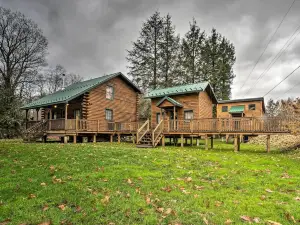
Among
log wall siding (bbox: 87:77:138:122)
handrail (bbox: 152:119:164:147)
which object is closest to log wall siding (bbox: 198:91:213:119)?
handrail (bbox: 152:119:164:147)

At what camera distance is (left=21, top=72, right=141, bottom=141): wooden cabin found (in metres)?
18.4

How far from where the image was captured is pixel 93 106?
20484 millimetres

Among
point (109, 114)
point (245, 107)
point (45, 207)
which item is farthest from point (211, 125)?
point (245, 107)

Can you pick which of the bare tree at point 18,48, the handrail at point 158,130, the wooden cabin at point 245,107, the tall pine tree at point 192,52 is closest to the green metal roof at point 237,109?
the wooden cabin at point 245,107

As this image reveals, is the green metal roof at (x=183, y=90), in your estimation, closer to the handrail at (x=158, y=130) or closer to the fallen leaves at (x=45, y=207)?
the handrail at (x=158, y=130)

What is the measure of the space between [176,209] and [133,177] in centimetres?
213

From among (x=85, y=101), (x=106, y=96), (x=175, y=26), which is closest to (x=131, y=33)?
(x=175, y=26)

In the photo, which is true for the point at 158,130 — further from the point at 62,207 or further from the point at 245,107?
the point at 245,107

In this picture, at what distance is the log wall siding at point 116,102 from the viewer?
20534 mm

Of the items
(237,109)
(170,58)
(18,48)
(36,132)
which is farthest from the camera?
(170,58)

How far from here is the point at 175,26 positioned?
32.2m

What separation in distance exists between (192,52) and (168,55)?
14.3 ft

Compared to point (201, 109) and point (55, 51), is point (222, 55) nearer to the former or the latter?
point (201, 109)

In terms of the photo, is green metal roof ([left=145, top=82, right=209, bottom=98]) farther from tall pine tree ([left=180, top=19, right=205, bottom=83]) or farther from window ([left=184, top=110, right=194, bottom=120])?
tall pine tree ([left=180, top=19, right=205, bottom=83])
